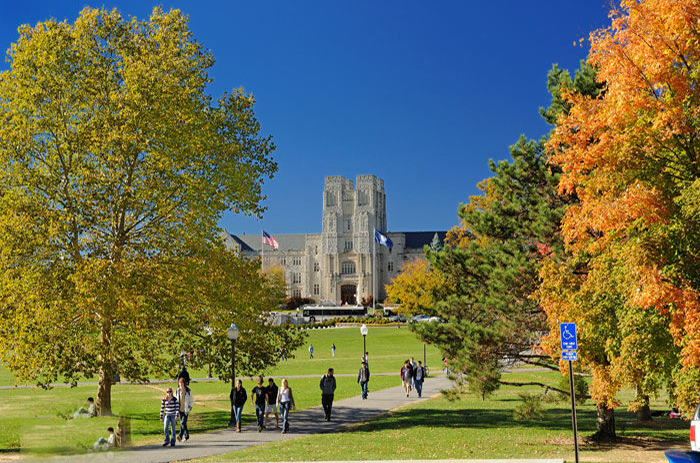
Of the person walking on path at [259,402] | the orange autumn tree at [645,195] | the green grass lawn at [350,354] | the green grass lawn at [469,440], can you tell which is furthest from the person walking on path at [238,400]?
the orange autumn tree at [645,195]

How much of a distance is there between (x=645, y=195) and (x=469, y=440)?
9.44 m

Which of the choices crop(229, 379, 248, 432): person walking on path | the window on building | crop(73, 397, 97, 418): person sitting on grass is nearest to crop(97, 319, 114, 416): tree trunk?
crop(229, 379, 248, 432): person walking on path

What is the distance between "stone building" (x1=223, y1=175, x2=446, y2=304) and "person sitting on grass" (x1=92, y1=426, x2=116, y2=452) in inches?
5424

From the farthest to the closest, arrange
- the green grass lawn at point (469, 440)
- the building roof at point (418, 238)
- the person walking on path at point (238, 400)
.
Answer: the building roof at point (418, 238) < the person walking on path at point (238, 400) < the green grass lawn at point (469, 440)

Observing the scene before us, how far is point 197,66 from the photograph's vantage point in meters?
22.9

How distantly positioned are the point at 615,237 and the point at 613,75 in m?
3.07

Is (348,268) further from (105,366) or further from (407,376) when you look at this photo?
(105,366)

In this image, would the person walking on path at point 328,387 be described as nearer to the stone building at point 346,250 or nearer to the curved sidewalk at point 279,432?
the curved sidewalk at point 279,432

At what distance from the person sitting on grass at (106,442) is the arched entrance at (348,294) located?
14118 centimetres

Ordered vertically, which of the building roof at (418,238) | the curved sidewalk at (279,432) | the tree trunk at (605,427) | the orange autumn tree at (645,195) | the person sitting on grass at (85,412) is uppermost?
the building roof at (418,238)

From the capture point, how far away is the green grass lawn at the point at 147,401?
6.05 meters

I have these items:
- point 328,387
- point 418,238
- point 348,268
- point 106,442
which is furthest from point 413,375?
point 418,238

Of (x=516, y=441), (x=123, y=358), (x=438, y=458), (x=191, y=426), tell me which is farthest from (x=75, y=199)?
(x=516, y=441)

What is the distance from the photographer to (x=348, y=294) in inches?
5856
